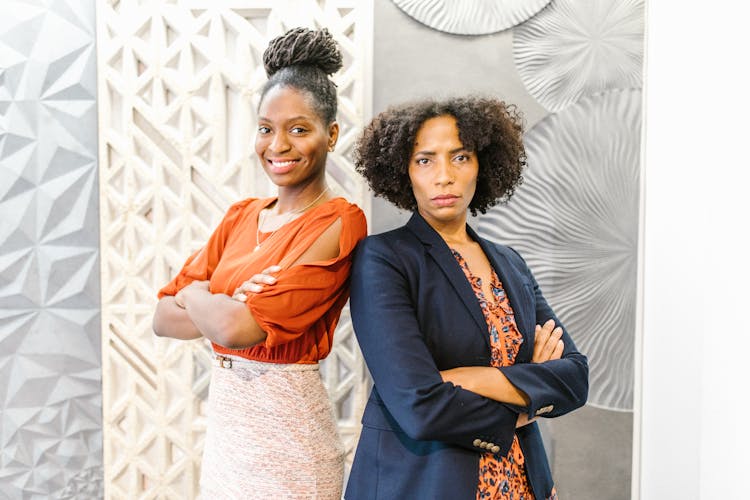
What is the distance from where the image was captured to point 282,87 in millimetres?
1831

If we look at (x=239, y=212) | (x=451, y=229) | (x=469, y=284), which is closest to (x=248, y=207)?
(x=239, y=212)

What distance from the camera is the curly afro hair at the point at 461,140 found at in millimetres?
1702

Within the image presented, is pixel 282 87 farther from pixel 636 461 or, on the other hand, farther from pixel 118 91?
pixel 636 461

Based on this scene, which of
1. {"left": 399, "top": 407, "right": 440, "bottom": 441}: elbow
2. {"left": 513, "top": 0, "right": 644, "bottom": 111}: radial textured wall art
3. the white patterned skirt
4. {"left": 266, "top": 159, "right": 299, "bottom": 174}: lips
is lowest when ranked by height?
the white patterned skirt

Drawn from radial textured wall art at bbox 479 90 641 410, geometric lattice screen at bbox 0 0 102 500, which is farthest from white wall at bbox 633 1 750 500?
geometric lattice screen at bbox 0 0 102 500

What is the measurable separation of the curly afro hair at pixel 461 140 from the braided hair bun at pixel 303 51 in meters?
0.25

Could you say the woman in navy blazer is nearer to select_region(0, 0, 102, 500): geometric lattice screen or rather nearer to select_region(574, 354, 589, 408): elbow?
select_region(574, 354, 589, 408): elbow

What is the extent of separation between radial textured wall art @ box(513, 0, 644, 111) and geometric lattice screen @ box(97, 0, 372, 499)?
2.11 ft

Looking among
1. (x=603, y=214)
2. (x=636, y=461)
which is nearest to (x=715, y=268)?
(x=603, y=214)

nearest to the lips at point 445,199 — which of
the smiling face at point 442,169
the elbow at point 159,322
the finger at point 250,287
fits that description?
the smiling face at point 442,169

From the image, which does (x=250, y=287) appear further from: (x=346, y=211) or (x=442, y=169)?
(x=442, y=169)

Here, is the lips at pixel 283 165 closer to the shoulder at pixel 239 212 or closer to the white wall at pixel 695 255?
the shoulder at pixel 239 212

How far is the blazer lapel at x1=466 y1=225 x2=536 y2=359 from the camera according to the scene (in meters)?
1.70

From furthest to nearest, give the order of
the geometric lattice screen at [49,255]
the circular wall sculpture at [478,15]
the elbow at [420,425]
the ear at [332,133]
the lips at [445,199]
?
the geometric lattice screen at [49,255] < the circular wall sculpture at [478,15] < the ear at [332,133] < the lips at [445,199] < the elbow at [420,425]
